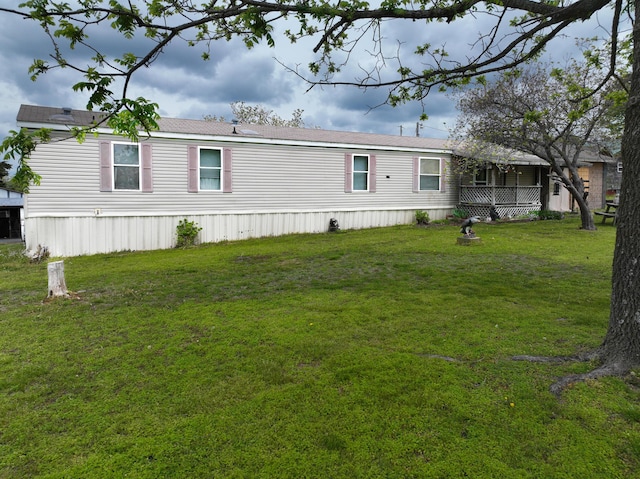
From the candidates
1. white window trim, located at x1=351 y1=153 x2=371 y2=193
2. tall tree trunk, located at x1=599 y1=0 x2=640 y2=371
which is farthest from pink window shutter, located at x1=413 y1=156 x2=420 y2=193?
tall tree trunk, located at x1=599 y1=0 x2=640 y2=371

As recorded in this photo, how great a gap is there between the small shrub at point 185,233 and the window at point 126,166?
5.28 ft

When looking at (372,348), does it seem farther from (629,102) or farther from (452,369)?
(629,102)

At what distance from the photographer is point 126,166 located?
11.4m

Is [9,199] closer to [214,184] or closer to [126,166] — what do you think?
[126,166]

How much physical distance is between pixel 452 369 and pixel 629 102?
2.61 meters

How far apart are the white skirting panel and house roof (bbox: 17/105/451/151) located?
2.48 m

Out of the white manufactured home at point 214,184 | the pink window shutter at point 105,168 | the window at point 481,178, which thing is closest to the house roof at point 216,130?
the white manufactured home at point 214,184

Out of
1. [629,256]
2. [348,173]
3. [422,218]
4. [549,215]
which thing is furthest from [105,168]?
[549,215]

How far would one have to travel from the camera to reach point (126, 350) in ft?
13.4

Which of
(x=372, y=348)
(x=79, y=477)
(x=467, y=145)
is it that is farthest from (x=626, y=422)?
(x=467, y=145)

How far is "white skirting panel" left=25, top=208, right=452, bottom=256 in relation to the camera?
10.7m

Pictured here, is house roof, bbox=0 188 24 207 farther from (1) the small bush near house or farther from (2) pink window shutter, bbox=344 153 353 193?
(1) the small bush near house

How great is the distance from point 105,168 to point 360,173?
A: 858cm

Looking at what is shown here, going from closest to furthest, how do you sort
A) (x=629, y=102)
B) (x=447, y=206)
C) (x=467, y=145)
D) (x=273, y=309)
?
1. (x=629, y=102)
2. (x=273, y=309)
3. (x=467, y=145)
4. (x=447, y=206)
